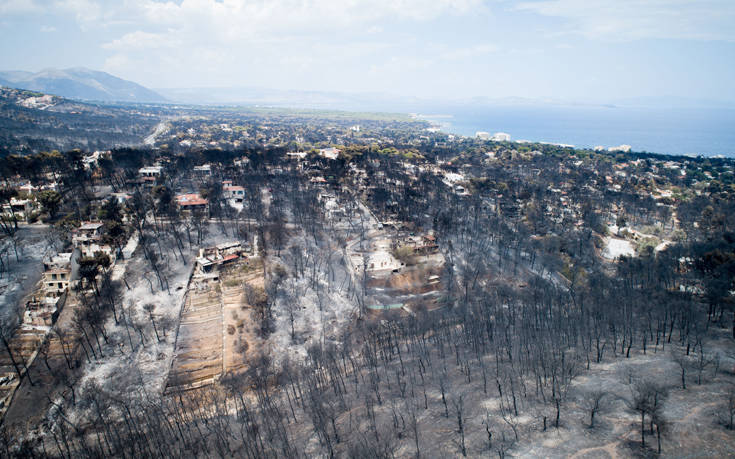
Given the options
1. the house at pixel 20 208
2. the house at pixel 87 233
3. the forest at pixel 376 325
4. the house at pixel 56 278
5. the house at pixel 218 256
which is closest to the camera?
the forest at pixel 376 325

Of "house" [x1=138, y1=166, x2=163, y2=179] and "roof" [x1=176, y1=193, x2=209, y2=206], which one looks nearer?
"roof" [x1=176, y1=193, x2=209, y2=206]

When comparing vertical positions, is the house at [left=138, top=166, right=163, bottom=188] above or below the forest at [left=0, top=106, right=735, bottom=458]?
Answer: above

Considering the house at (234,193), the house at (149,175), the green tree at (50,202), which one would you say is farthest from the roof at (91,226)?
the house at (149,175)

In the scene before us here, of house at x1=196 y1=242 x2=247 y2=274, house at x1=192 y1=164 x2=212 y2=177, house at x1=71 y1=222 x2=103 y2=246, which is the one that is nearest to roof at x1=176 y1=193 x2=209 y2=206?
house at x1=71 y1=222 x2=103 y2=246

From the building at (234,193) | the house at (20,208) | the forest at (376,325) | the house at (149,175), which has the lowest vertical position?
the forest at (376,325)

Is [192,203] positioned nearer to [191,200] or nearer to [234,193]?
[191,200]

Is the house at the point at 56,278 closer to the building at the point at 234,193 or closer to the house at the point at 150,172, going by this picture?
the building at the point at 234,193

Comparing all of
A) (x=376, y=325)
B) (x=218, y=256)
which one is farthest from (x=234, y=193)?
(x=376, y=325)

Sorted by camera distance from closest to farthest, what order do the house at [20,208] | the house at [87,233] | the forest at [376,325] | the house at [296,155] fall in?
the forest at [376,325] → the house at [87,233] → the house at [20,208] → the house at [296,155]

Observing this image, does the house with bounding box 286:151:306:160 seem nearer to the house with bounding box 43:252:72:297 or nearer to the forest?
the forest
